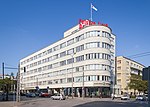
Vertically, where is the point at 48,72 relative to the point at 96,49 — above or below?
below

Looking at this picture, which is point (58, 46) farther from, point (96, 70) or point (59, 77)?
point (96, 70)

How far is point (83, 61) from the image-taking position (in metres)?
76.4

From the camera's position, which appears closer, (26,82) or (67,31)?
(67,31)

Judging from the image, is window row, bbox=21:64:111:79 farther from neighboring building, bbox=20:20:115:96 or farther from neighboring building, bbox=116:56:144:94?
neighboring building, bbox=116:56:144:94

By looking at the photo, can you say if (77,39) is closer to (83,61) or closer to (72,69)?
(83,61)

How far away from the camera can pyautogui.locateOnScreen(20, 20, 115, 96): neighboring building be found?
240ft

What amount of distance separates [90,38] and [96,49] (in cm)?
364

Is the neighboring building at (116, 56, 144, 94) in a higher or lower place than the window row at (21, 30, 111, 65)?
lower

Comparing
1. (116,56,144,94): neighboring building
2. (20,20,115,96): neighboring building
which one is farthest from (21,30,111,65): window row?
(116,56,144,94): neighboring building

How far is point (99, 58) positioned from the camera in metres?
73.4

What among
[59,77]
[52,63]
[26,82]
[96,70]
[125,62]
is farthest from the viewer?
[26,82]

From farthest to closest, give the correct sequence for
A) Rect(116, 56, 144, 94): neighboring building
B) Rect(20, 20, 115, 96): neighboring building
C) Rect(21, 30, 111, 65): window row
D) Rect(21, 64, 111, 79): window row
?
Rect(116, 56, 144, 94): neighboring building → Rect(21, 30, 111, 65): window row → Rect(20, 20, 115, 96): neighboring building → Rect(21, 64, 111, 79): window row

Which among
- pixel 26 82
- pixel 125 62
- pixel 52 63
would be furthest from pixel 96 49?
pixel 26 82

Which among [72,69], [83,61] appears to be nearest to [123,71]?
[72,69]
